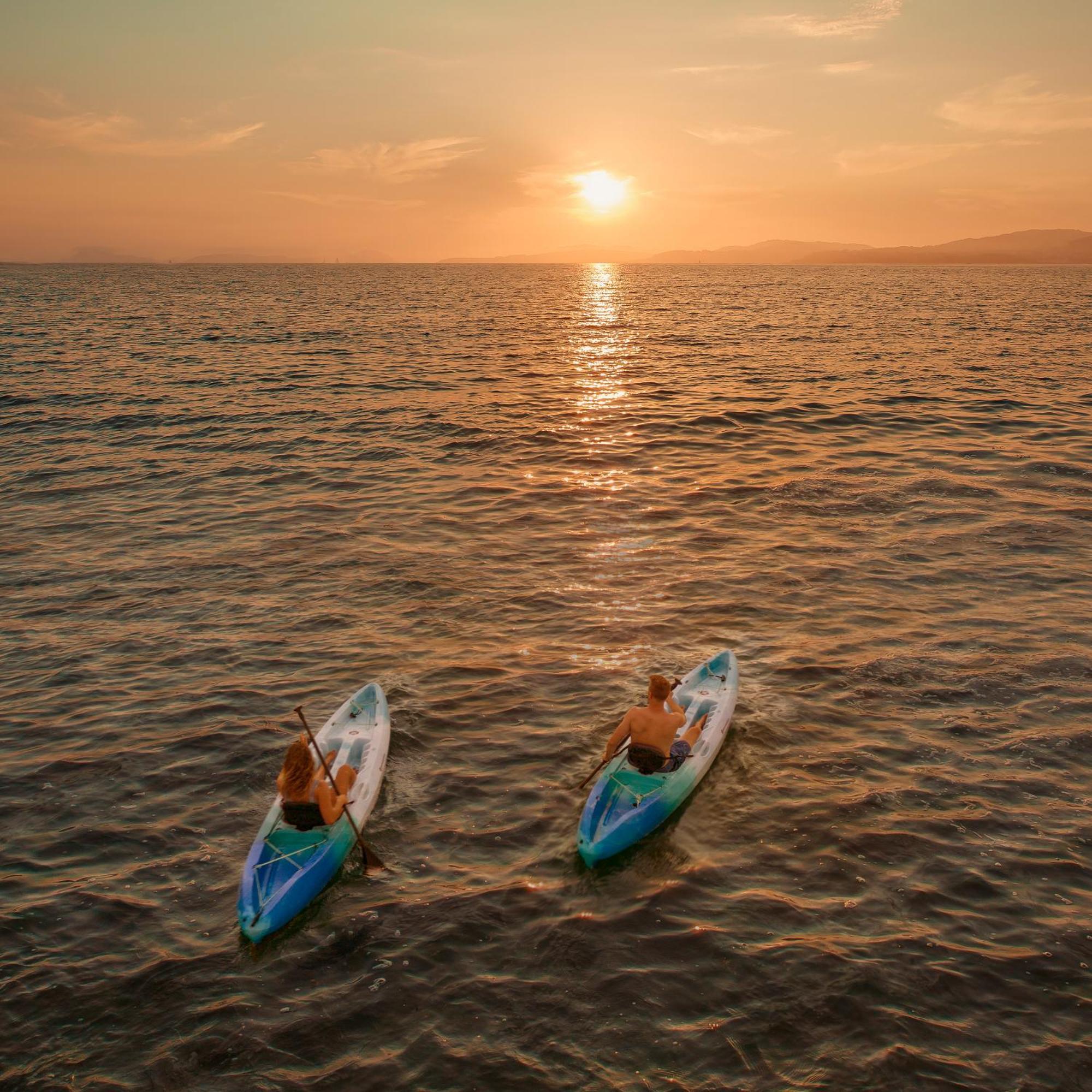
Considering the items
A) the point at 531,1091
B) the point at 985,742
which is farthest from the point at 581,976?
the point at 985,742

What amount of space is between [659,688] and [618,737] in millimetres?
976

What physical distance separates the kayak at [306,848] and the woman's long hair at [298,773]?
47 cm

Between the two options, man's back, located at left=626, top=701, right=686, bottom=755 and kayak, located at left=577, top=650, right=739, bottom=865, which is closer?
kayak, located at left=577, top=650, right=739, bottom=865

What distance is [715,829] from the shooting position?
11117 mm

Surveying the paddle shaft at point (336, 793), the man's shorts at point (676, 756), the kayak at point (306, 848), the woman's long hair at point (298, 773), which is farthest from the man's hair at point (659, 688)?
the woman's long hair at point (298, 773)

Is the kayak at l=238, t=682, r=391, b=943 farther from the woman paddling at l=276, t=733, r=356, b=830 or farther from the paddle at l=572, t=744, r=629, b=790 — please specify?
the paddle at l=572, t=744, r=629, b=790

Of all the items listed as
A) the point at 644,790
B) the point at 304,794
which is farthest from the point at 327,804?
the point at 644,790

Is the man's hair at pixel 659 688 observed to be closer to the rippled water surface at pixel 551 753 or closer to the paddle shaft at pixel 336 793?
the rippled water surface at pixel 551 753

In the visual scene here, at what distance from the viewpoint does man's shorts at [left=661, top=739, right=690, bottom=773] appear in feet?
38.0

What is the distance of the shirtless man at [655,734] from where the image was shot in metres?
11.4

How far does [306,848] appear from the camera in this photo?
1012cm

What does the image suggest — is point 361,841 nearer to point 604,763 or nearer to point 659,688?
point 604,763

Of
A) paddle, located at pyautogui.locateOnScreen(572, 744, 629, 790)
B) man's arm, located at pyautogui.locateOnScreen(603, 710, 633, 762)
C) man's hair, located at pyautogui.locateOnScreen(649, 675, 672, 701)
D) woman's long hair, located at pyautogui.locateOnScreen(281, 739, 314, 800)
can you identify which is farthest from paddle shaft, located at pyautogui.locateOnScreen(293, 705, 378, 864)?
man's hair, located at pyautogui.locateOnScreen(649, 675, 672, 701)

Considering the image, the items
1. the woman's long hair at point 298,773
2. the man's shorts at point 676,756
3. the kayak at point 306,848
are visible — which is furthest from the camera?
the man's shorts at point 676,756
